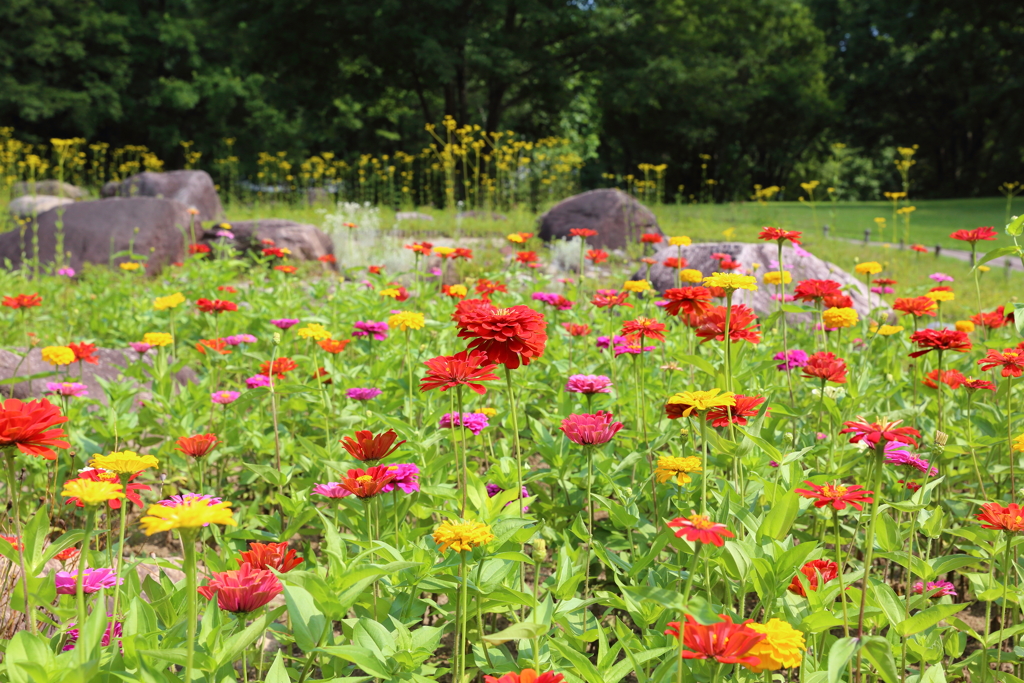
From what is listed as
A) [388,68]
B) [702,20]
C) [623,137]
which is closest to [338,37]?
[388,68]

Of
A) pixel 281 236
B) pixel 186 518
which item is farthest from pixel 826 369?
pixel 281 236

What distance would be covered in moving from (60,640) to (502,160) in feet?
36.6

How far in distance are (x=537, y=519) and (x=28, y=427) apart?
114cm

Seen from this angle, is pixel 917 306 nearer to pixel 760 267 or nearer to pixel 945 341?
pixel 945 341

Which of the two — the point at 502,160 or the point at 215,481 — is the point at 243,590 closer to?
the point at 215,481

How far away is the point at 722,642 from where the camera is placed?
33.5 inches

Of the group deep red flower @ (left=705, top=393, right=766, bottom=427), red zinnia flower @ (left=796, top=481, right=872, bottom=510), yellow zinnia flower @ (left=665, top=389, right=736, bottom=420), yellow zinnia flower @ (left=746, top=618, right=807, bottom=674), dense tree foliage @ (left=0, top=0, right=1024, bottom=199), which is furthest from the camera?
dense tree foliage @ (left=0, top=0, right=1024, bottom=199)

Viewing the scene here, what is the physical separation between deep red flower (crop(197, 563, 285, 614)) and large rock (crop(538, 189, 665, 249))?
772 centimetres

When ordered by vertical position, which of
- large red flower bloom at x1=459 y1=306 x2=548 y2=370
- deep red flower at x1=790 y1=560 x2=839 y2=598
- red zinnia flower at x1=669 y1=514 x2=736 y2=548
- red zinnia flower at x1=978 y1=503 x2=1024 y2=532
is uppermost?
large red flower bloom at x1=459 y1=306 x2=548 y2=370

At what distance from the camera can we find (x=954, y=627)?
133cm

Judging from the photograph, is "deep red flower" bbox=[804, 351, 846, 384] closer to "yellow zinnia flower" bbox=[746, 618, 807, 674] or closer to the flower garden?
the flower garden

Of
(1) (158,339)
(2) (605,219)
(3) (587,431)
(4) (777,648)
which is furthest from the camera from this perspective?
(2) (605,219)

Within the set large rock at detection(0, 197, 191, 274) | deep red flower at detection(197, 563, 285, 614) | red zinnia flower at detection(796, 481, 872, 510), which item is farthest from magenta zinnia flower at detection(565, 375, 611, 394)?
large rock at detection(0, 197, 191, 274)

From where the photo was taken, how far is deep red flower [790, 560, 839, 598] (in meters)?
1.19
